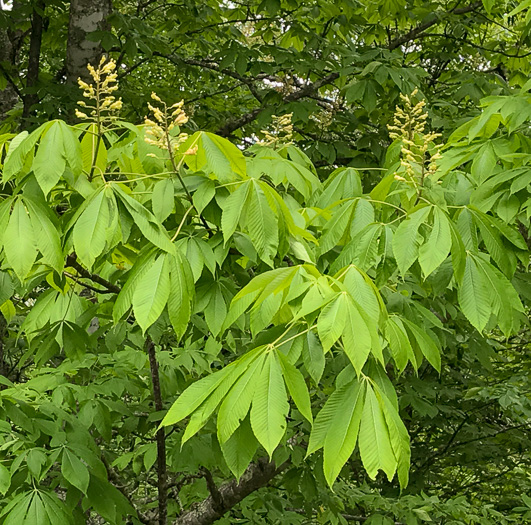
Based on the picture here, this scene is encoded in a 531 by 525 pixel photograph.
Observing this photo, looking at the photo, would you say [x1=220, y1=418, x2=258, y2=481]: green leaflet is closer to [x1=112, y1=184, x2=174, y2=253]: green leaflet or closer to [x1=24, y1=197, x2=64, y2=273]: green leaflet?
[x1=112, y1=184, x2=174, y2=253]: green leaflet

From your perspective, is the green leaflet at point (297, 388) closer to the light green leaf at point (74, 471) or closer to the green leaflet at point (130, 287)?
the green leaflet at point (130, 287)

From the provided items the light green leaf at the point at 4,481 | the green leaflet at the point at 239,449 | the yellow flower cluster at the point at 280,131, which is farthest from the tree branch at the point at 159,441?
the green leaflet at the point at 239,449

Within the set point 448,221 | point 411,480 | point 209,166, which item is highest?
point 209,166

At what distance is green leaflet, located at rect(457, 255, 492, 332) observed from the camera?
4.74 ft

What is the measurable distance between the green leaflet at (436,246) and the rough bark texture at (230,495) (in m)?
1.71

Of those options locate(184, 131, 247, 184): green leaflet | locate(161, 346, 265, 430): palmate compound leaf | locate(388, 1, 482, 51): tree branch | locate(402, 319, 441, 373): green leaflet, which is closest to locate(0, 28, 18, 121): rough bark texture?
locate(388, 1, 482, 51): tree branch

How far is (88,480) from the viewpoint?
6.29 ft

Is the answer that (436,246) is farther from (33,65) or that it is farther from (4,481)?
(33,65)

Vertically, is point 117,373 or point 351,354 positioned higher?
point 351,354

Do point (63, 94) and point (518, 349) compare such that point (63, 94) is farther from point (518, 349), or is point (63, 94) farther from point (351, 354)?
point (518, 349)

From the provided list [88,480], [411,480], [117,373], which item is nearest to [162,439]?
[88,480]

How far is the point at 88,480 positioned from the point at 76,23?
2.66 meters

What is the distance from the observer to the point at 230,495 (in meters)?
2.89

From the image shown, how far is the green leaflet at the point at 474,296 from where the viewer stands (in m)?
1.44
